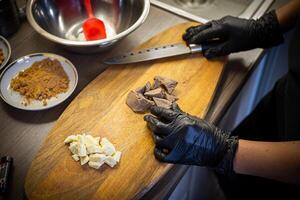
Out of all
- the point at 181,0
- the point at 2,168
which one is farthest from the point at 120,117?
the point at 181,0

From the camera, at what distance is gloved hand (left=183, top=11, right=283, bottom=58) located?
919mm

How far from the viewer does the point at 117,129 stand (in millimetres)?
771

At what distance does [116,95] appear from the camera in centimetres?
84

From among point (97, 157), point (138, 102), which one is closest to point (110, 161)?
point (97, 157)

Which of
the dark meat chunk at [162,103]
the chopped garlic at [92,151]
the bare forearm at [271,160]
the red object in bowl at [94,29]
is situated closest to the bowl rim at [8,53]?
→ the red object in bowl at [94,29]

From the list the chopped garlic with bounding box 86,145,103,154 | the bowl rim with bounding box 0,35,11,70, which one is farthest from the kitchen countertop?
the chopped garlic with bounding box 86,145,103,154

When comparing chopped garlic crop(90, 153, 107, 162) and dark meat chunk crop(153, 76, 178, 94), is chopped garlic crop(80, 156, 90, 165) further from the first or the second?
dark meat chunk crop(153, 76, 178, 94)

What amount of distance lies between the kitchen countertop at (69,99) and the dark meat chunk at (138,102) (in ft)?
0.52

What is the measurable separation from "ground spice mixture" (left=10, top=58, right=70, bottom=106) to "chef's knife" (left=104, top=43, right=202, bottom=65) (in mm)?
132

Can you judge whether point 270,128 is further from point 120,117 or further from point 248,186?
point 120,117

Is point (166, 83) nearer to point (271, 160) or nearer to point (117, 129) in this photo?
point (117, 129)

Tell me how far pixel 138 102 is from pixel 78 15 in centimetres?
45

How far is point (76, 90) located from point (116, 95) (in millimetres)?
121

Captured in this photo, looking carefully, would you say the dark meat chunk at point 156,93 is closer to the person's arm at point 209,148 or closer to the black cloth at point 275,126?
the person's arm at point 209,148
